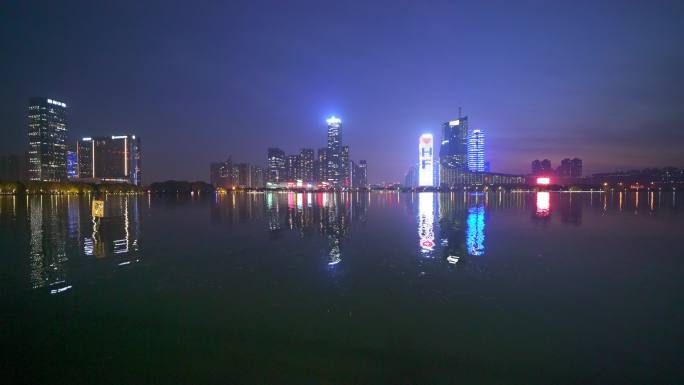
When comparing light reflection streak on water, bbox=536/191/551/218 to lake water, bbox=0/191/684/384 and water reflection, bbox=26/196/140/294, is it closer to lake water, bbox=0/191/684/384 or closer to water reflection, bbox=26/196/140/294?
lake water, bbox=0/191/684/384

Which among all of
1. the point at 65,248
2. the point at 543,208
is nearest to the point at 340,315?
the point at 65,248

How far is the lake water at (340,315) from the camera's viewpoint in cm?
662

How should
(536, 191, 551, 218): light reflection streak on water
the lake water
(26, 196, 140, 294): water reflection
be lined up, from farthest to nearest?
(536, 191, 551, 218): light reflection streak on water, (26, 196, 140, 294): water reflection, the lake water

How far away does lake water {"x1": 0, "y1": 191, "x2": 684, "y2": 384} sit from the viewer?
662cm

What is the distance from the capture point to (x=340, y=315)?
917cm

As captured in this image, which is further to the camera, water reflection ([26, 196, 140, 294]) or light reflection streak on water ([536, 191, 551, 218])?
light reflection streak on water ([536, 191, 551, 218])

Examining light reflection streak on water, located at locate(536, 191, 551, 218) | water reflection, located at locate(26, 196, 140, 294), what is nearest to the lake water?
water reflection, located at locate(26, 196, 140, 294)

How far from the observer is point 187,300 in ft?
33.9

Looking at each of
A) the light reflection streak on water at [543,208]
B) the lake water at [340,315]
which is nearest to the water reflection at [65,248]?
the lake water at [340,315]

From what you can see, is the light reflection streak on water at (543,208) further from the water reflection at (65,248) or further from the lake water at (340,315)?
the water reflection at (65,248)

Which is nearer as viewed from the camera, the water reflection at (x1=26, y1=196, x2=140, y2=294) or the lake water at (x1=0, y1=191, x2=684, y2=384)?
the lake water at (x1=0, y1=191, x2=684, y2=384)

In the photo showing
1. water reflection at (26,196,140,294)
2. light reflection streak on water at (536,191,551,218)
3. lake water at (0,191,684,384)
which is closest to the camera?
lake water at (0,191,684,384)

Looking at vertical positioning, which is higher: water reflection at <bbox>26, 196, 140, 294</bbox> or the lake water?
water reflection at <bbox>26, 196, 140, 294</bbox>

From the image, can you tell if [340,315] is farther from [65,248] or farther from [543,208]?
[543,208]
